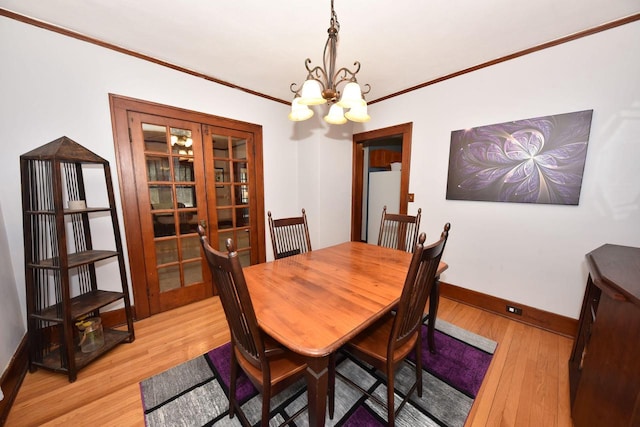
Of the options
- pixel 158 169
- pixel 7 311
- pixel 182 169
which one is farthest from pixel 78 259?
pixel 182 169

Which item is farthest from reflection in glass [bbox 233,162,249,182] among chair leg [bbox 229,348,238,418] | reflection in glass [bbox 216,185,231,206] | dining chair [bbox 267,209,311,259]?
chair leg [bbox 229,348,238,418]

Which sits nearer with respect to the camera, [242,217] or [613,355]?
[613,355]

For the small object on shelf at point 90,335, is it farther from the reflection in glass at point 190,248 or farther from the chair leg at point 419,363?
the chair leg at point 419,363

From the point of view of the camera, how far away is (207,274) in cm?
254

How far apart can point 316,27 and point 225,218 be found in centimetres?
209

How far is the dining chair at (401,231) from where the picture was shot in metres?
2.06

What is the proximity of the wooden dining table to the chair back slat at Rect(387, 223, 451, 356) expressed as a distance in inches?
3.4

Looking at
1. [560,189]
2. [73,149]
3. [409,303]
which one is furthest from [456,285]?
[73,149]

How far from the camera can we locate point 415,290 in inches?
40.6

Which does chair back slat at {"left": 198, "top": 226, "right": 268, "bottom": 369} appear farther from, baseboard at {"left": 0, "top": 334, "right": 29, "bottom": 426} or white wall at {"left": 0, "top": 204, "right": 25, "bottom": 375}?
white wall at {"left": 0, "top": 204, "right": 25, "bottom": 375}

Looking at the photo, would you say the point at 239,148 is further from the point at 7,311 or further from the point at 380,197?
the point at 380,197

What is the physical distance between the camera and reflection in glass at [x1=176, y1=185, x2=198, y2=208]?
2295 mm

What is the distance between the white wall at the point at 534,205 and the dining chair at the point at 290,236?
1563 mm

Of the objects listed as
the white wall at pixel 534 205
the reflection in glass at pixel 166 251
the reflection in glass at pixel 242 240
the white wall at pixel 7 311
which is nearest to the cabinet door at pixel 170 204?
the reflection in glass at pixel 166 251
